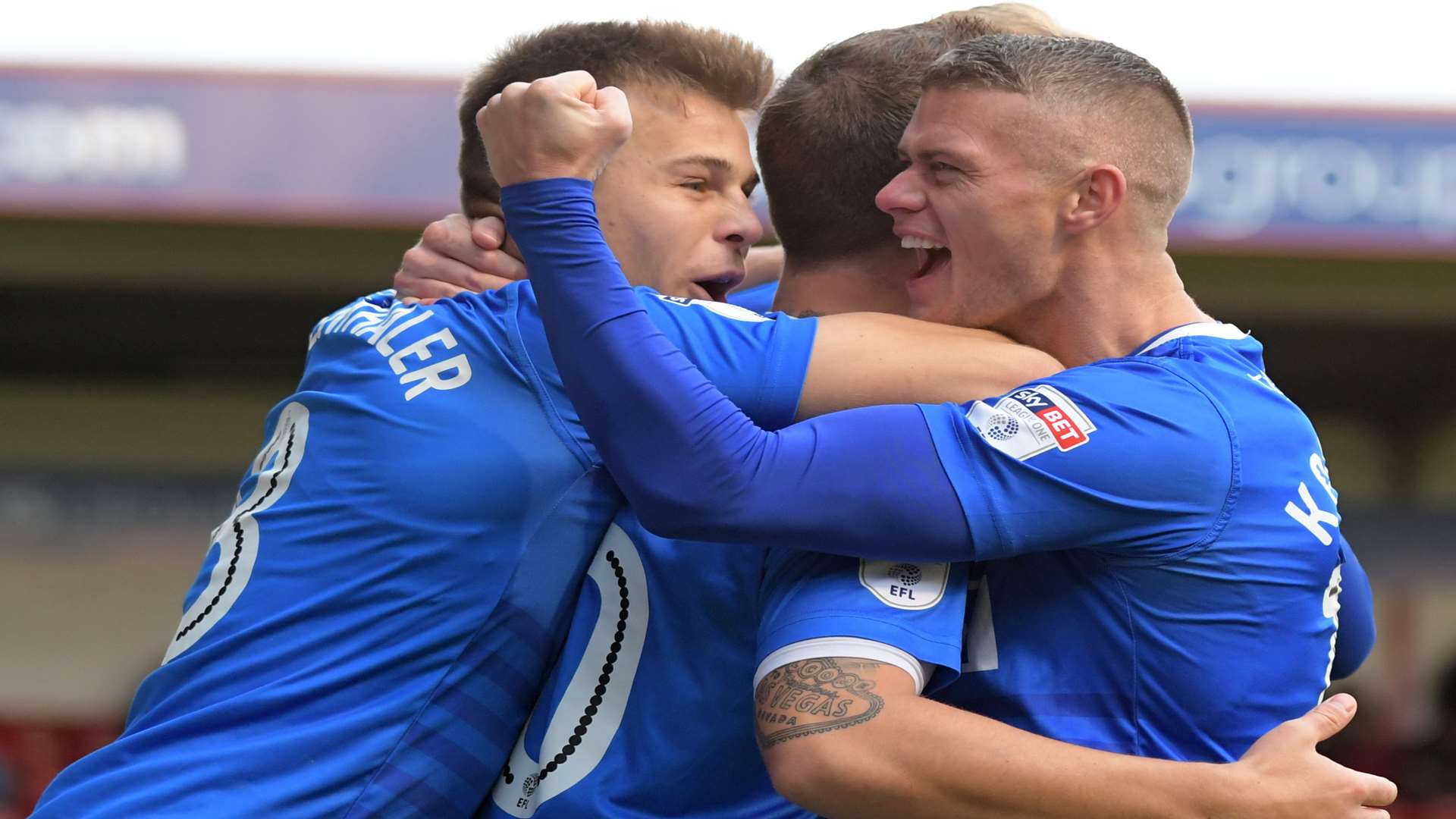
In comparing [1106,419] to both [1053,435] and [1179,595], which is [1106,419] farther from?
[1179,595]

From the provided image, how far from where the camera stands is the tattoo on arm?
66.9 inches

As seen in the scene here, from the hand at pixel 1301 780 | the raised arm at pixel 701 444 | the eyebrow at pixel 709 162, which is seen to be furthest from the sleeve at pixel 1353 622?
the eyebrow at pixel 709 162

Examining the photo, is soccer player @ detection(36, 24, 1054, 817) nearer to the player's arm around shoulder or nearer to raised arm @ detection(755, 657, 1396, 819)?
the player's arm around shoulder

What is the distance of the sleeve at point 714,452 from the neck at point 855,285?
0.48 meters

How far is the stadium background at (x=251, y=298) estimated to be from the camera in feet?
23.0

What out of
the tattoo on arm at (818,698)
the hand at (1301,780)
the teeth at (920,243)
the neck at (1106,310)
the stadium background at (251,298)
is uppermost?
the teeth at (920,243)

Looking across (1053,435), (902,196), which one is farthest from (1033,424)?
(902,196)

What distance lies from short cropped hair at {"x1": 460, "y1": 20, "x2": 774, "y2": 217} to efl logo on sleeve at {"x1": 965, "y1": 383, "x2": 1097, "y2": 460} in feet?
2.44

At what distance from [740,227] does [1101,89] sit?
53cm

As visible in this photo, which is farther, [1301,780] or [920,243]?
[920,243]

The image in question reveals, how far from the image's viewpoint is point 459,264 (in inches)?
88.3

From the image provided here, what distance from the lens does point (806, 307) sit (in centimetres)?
227

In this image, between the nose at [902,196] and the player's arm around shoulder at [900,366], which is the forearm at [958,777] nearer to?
the player's arm around shoulder at [900,366]

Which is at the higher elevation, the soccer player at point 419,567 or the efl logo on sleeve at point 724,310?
the efl logo on sleeve at point 724,310
